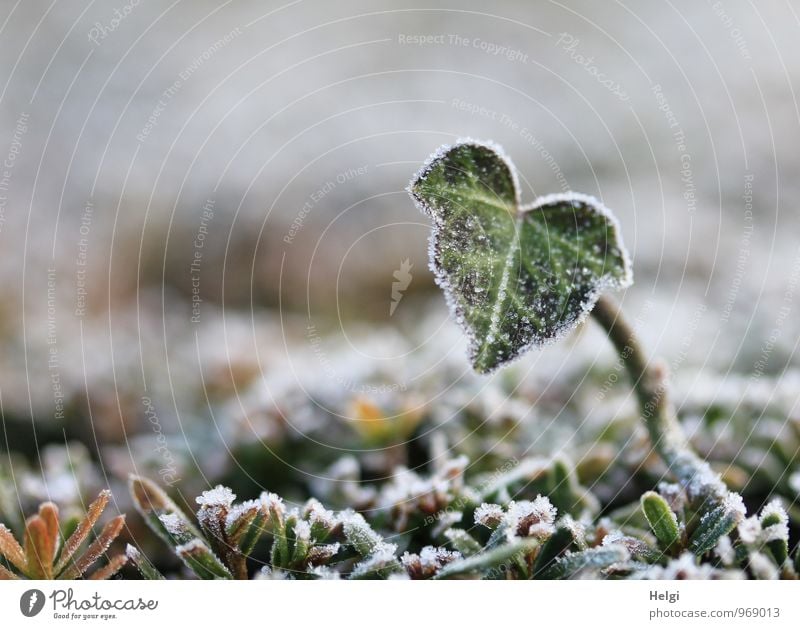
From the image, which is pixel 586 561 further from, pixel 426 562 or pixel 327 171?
pixel 327 171

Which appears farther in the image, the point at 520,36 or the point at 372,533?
the point at 520,36

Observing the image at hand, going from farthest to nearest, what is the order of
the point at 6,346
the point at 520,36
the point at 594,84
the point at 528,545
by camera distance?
the point at 594,84 → the point at 520,36 → the point at 6,346 → the point at 528,545

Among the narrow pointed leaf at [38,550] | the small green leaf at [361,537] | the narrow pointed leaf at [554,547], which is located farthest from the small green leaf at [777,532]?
the narrow pointed leaf at [38,550]

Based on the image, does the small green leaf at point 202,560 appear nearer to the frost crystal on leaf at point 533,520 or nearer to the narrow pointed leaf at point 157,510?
the narrow pointed leaf at point 157,510

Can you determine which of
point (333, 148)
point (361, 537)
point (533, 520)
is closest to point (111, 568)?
point (361, 537)

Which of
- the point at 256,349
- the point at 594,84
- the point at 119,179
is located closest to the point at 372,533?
the point at 256,349
